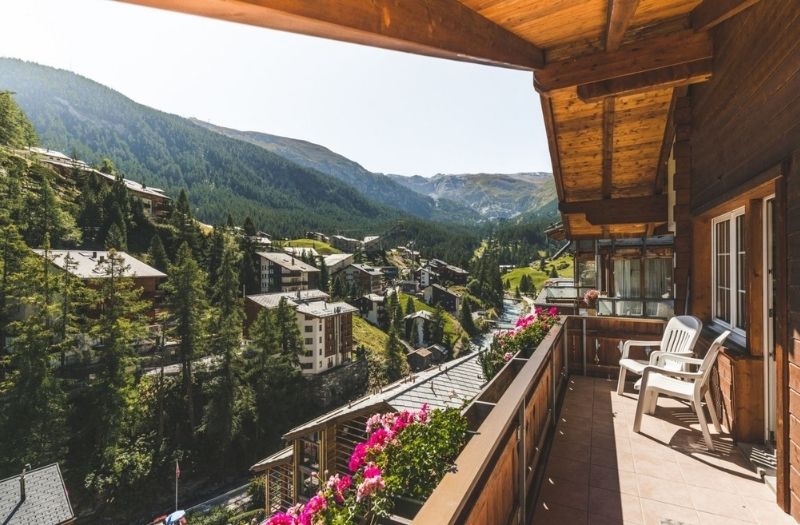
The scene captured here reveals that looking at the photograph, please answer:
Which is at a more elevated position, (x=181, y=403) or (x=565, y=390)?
(x=565, y=390)

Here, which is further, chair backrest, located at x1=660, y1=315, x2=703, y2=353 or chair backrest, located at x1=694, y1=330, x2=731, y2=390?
chair backrest, located at x1=660, y1=315, x2=703, y2=353

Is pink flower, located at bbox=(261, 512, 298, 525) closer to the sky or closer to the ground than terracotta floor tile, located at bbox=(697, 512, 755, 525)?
Answer: closer to the sky

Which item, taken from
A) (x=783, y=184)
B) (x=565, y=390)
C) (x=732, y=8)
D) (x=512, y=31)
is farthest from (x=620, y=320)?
(x=512, y=31)

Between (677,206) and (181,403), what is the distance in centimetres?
3036

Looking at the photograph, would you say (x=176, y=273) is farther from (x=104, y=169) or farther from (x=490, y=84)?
(x=104, y=169)

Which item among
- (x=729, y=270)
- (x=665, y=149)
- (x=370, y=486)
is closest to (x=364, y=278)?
(x=665, y=149)

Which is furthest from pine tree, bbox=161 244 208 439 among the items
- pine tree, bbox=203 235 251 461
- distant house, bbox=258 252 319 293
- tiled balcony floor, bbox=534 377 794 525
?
tiled balcony floor, bbox=534 377 794 525

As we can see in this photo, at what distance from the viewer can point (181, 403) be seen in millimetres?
25922

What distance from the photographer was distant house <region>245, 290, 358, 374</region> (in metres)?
34.7

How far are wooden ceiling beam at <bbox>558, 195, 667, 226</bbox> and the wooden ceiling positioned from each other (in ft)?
0.06

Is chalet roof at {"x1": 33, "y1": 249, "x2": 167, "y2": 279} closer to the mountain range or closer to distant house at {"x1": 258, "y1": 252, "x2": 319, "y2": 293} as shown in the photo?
distant house at {"x1": 258, "y1": 252, "x2": 319, "y2": 293}

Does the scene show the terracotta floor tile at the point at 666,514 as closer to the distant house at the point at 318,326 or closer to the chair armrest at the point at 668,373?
the chair armrest at the point at 668,373

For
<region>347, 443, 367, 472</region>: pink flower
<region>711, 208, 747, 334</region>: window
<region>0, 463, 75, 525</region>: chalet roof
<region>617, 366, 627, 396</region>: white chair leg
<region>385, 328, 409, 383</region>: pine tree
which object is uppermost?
<region>711, 208, 747, 334</region>: window

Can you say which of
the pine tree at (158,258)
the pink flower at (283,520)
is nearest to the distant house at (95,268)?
the pine tree at (158,258)
